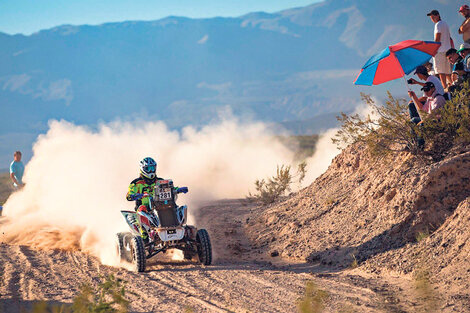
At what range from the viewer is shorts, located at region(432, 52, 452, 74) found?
14586 mm

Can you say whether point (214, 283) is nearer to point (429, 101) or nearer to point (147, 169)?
point (147, 169)

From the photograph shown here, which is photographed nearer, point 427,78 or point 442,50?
point 427,78

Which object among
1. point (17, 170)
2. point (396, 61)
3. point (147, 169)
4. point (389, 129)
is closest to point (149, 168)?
point (147, 169)

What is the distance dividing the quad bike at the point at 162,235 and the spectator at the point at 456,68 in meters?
6.38

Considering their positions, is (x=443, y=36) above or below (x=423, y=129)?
above

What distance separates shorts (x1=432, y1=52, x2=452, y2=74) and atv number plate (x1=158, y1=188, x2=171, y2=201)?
7.17 m

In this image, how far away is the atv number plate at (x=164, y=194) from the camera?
507 inches

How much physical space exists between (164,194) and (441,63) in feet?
24.3

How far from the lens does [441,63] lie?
14.7 metres

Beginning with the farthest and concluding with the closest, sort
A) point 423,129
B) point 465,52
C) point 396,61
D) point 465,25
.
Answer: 1. point 465,25
2. point 465,52
3. point 396,61
4. point 423,129

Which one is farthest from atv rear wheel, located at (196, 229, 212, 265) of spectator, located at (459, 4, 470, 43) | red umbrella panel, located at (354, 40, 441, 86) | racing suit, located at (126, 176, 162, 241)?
spectator, located at (459, 4, 470, 43)

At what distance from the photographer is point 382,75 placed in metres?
13.0

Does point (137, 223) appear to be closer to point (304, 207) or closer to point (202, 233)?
point (202, 233)

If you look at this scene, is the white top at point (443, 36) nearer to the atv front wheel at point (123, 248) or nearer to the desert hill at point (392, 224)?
the desert hill at point (392, 224)
